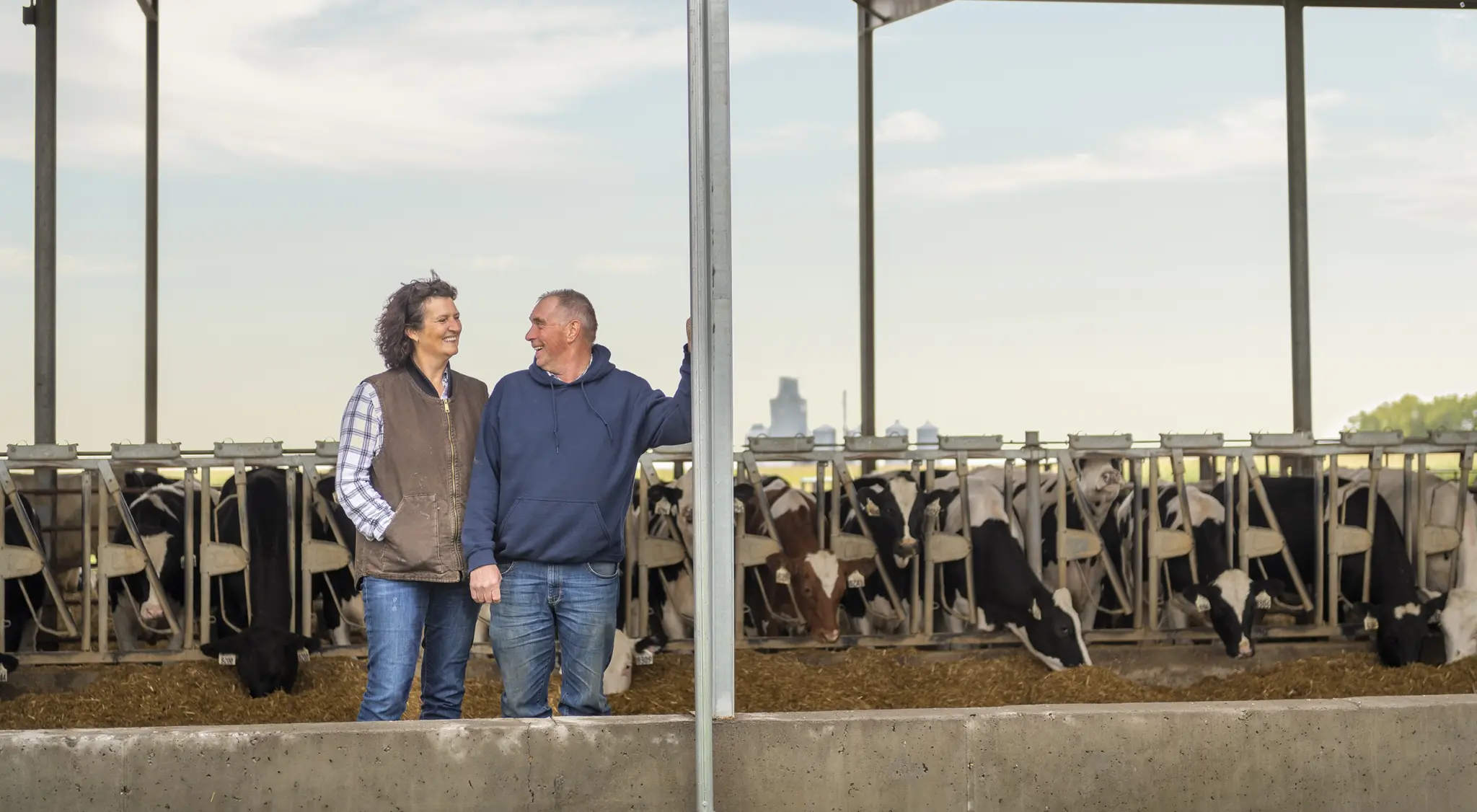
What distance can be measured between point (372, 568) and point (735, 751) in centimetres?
124

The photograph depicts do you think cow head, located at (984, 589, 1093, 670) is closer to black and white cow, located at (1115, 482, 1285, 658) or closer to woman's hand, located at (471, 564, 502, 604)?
black and white cow, located at (1115, 482, 1285, 658)

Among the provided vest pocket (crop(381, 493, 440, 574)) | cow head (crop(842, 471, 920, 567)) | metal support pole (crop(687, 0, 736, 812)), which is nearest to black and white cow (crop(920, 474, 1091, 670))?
cow head (crop(842, 471, 920, 567))

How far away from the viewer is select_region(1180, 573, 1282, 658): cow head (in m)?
8.54

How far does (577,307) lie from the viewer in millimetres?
4777

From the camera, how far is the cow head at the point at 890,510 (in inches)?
362

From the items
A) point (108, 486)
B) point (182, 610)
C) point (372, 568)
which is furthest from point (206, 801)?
point (182, 610)

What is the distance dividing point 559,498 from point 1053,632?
14.6 feet

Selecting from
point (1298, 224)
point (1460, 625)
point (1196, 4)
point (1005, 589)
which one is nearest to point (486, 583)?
point (1005, 589)

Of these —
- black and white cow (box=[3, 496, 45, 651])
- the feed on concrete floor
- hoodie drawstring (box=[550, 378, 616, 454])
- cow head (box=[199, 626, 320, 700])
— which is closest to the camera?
hoodie drawstring (box=[550, 378, 616, 454])

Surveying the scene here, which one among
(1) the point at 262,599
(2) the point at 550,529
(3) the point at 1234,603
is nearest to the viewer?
(2) the point at 550,529

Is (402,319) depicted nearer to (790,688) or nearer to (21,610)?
(790,688)

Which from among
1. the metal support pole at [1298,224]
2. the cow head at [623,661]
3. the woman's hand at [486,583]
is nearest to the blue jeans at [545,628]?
the woman's hand at [486,583]

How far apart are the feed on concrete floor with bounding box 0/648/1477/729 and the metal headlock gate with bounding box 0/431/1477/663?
0.87ft

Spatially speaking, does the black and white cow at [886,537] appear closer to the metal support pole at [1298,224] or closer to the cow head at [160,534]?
the metal support pole at [1298,224]
